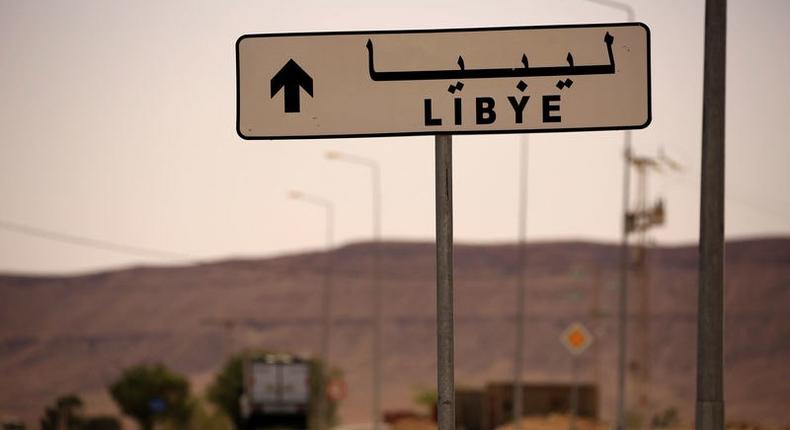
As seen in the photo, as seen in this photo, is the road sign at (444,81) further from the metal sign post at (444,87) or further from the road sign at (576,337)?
the road sign at (576,337)

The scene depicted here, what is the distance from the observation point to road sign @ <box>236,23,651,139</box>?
22.7ft

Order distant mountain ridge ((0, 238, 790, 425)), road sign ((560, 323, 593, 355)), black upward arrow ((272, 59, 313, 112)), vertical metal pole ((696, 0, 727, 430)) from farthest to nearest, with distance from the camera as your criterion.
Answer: distant mountain ridge ((0, 238, 790, 425)) → road sign ((560, 323, 593, 355)) → vertical metal pole ((696, 0, 727, 430)) → black upward arrow ((272, 59, 313, 112))

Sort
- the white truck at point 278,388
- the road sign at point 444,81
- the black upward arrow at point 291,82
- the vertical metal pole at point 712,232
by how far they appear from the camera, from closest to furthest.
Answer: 1. the road sign at point 444,81
2. the black upward arrow at point 291,82
3. the vertical metal pole at point 712,232
4. the white truck at point 278,388

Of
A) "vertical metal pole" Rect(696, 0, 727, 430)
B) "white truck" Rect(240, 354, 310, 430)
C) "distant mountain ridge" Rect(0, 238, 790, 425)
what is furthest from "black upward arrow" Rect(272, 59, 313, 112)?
"distant mountain ridge" Rect(0, 238, 790, 425)

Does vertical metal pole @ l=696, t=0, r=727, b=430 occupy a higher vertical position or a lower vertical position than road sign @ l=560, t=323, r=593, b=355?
higher

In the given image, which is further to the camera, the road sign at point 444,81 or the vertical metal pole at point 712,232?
the vertical metal pole at point 712,232

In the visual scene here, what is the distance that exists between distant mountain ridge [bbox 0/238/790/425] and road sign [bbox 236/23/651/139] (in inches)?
4294

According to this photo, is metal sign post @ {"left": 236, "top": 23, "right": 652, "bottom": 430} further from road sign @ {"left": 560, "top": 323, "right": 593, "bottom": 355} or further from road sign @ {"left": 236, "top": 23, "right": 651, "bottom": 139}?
road sign @ {"left": 560, "top": 323, "right": 593, "bottom": 355}

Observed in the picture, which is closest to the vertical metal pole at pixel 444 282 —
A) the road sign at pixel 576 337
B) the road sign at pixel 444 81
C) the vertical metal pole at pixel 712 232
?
the road sign at pixel 444 81

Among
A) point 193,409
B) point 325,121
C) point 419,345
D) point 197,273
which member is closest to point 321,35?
point 325,121

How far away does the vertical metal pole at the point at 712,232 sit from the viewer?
9.36m

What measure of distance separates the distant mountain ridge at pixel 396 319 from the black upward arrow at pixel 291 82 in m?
109

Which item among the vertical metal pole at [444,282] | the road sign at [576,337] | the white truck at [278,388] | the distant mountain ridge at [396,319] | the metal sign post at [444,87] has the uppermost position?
the metal sign post at [444,87]

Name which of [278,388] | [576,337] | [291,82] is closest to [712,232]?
[291,82]
